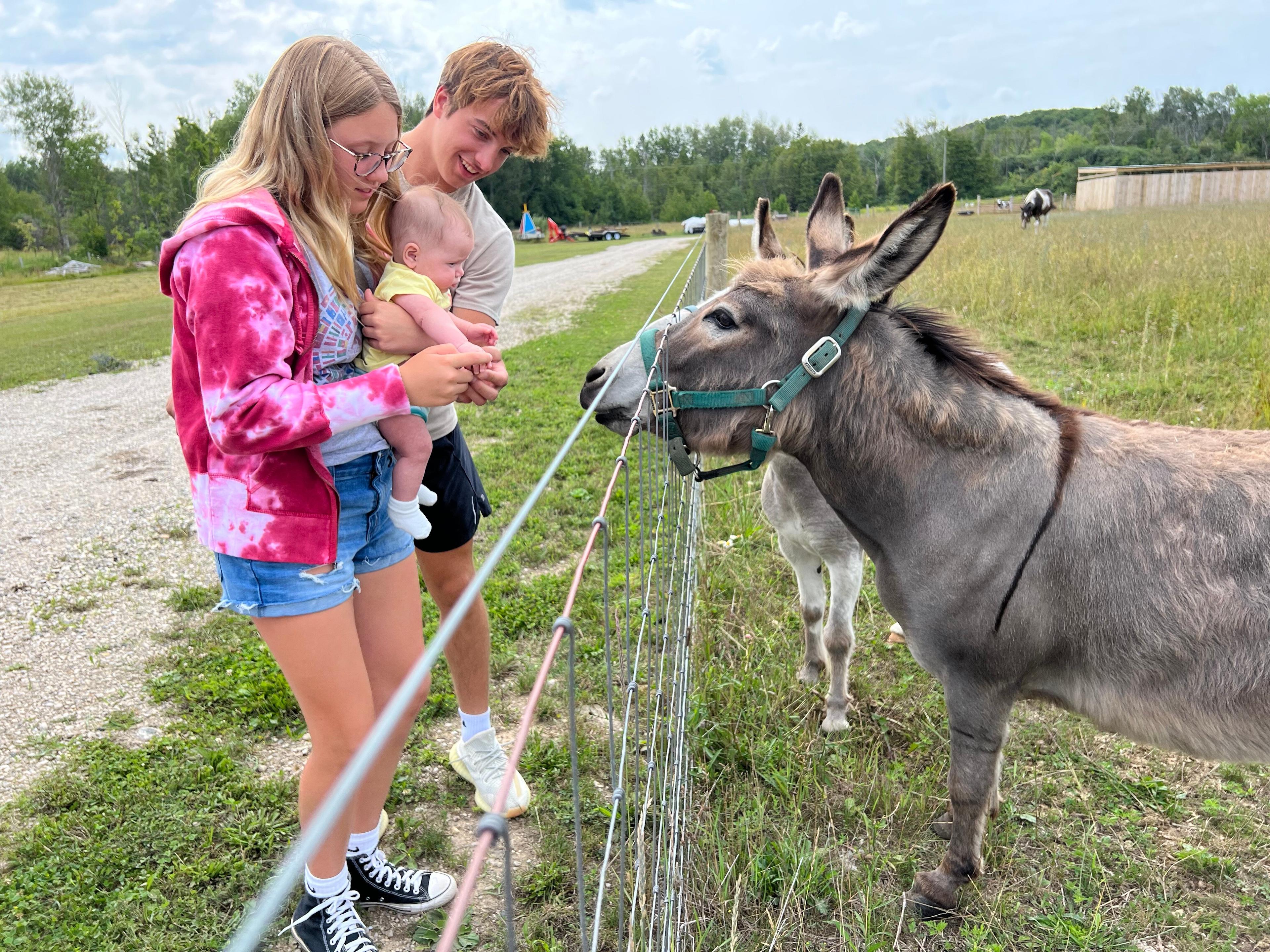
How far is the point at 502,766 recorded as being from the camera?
9.96ft

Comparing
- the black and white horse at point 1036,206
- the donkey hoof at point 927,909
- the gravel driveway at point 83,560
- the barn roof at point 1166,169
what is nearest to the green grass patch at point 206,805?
the gravel driveway at point 83,560

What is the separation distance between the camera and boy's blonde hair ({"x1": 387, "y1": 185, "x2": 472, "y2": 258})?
2291mm

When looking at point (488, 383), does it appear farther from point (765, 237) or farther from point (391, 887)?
point (391, 887)

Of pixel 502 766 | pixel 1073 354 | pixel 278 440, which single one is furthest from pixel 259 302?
pixel 1073 354

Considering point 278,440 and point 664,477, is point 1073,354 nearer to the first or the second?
point 664,477

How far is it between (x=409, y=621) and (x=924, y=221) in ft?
6.21

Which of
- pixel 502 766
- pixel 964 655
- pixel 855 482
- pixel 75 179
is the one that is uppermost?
pixel 75 179

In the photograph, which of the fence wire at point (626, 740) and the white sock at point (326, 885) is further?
the white sock at point (326, 885)

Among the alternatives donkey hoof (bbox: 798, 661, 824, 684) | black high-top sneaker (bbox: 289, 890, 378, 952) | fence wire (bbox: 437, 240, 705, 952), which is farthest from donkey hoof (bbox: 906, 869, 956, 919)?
black high-top sneaker (bbox: 289, 890, 378, 952)

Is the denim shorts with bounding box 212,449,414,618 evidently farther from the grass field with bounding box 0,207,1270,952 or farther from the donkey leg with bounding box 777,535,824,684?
the donkey leg with bounding box 777,535,824,684

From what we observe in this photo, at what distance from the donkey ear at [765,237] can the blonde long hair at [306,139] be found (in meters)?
1.63

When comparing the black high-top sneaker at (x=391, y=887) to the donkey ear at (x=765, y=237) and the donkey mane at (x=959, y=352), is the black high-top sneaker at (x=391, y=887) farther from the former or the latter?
the donkey ear at (x=765, y=237)

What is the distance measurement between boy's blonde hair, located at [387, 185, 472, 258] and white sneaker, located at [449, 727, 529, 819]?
1.82m

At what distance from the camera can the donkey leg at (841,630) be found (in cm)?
348
